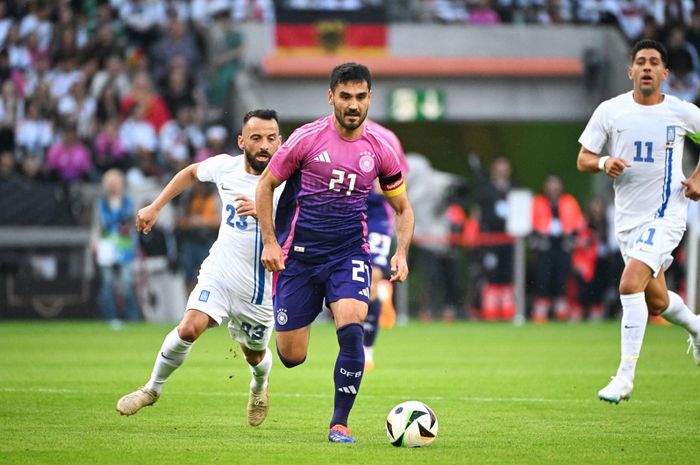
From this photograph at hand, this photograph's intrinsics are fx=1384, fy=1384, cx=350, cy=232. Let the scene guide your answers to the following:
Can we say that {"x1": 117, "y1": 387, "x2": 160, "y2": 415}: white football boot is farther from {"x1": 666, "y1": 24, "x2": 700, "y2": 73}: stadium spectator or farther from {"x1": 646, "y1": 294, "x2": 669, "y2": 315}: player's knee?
{"x1": 666, "y1": 24, "x2": 700, "y2": 73}: stadium spectator

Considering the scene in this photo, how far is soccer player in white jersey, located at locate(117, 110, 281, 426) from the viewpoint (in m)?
9.59

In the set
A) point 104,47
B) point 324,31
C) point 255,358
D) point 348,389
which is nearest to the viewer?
point 348,389

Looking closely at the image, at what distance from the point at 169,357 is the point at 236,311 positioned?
0.58 metres

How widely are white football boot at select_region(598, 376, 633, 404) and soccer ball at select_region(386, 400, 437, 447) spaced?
2.21 metres

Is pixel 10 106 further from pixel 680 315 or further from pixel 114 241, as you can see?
pixel 680 315

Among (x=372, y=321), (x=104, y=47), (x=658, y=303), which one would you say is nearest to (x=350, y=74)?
(x=658, y=303)

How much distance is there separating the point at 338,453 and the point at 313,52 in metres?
19.9

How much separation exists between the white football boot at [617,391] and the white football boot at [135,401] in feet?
11.1

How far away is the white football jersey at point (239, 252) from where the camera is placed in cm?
976

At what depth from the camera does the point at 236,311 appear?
32.1 ft

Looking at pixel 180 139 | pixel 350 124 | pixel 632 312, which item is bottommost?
pixel 632 312

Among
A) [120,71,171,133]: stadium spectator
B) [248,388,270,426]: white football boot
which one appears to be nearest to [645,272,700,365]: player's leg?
[248,388,270,426]: white football boot

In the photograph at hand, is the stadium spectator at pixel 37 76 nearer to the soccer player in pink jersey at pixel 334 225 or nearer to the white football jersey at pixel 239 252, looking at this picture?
the white football jersey at pixel 239 252

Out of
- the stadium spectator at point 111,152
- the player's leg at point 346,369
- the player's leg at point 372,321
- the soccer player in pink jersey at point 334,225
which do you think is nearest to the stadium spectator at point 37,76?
the stadium spectator at point 111,152
